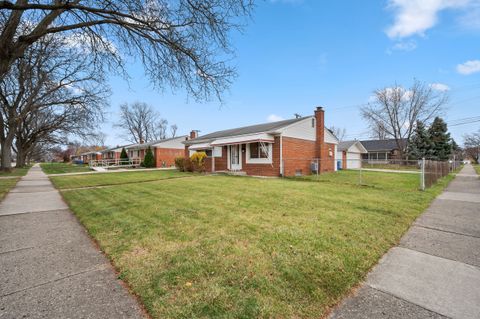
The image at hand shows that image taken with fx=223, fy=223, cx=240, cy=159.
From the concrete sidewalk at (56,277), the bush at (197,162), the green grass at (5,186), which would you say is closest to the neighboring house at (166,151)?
the bush at (197,162)

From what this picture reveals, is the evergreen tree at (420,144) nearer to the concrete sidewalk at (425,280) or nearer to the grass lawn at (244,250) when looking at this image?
the grass lawn at (244,250)

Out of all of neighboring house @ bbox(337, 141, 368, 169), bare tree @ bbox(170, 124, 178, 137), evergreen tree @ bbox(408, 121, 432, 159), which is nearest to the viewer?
neighboring house @ bbox(337, 141, 368, 169)

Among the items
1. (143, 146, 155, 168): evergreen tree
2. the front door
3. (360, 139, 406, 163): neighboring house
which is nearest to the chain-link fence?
the front door

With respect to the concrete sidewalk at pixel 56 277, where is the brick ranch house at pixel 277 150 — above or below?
above

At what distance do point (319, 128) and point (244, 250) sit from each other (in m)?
17.0

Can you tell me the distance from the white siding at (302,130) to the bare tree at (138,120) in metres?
47.5

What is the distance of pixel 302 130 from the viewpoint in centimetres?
1692

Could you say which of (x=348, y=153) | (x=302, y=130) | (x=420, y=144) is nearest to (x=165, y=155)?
(x=302, y=130)

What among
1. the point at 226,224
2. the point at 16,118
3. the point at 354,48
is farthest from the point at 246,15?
the point at 16,118

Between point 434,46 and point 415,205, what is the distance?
11145 mm

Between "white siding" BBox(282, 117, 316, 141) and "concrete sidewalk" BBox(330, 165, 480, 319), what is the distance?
11504mm

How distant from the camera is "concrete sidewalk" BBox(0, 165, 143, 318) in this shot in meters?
2.15

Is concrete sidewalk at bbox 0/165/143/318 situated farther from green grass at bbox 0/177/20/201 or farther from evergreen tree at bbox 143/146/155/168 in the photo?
evergreen tree at bbox 143/146/155/168

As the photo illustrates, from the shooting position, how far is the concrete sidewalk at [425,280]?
2.20m
